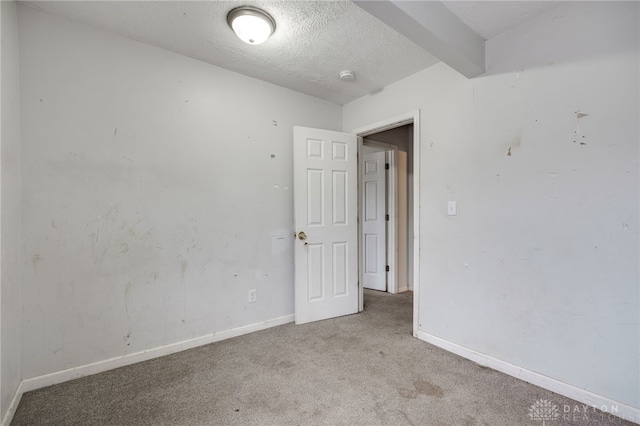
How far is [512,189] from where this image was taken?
194cm

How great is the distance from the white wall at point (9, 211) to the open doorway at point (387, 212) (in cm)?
320

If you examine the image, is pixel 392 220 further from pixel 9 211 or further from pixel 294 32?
pixel 9 211

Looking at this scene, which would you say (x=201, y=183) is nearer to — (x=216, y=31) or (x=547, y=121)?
(x=216, y=31)

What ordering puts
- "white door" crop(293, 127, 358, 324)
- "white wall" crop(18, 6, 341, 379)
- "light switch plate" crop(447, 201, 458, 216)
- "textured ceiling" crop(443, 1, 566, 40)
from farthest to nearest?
"white door" crop(293, 127, 358, 324) < "light switch plate" crop(447, 201, 458, 216) < "white wall" crop(18, 6, 341, 379) < "textured ceiling" crop(443, 1, 566, 40)

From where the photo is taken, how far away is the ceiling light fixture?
173 cm

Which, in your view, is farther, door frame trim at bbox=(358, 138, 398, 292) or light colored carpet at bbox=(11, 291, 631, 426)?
door frame trim at bbox=(358, 138, 398, 292)

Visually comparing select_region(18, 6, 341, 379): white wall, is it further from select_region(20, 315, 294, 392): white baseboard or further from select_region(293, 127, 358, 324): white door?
select_region(293, 127, 358, 324): white door

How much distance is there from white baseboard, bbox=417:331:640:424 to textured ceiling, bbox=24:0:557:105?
2.31 metres

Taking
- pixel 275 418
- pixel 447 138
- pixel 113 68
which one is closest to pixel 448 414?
pixel 275 418

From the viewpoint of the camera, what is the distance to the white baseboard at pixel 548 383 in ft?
5.00

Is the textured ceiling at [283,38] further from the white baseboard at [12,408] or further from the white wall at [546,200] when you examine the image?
the white baseboard at [12,408]

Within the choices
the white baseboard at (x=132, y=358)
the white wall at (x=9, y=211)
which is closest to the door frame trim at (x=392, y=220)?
the white baseboard at (x=132, y=358)

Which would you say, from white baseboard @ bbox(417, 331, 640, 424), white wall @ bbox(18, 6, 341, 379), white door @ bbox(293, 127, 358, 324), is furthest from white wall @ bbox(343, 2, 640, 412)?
white wall @ bbox(18, 6, 341, 379)

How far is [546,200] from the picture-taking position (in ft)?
5.86
